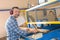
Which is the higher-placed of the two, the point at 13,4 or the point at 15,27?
the point at 13,4

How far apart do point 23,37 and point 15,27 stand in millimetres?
316

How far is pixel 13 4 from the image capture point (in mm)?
6340

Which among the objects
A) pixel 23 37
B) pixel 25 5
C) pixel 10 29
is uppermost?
pixel 25 5

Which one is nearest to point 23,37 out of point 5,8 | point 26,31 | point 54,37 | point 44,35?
point 26,31

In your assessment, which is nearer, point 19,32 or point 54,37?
point 54,37

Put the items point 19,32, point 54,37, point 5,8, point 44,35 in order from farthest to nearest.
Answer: point 5,8, point 19,32, point 44,35, point 54,37

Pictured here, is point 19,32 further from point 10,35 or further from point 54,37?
point 54,37

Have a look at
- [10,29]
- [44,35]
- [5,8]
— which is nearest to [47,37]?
[44,35]

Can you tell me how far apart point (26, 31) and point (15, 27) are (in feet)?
0.71

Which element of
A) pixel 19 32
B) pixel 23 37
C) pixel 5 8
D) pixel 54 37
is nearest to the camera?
pixel 54 37

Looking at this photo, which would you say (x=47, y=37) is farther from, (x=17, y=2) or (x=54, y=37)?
(x=17, y=2)

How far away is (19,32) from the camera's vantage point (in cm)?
264

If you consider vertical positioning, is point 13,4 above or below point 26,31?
above

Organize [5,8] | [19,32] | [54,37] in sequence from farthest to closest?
[5,8]
[19,32]
[54,37]
